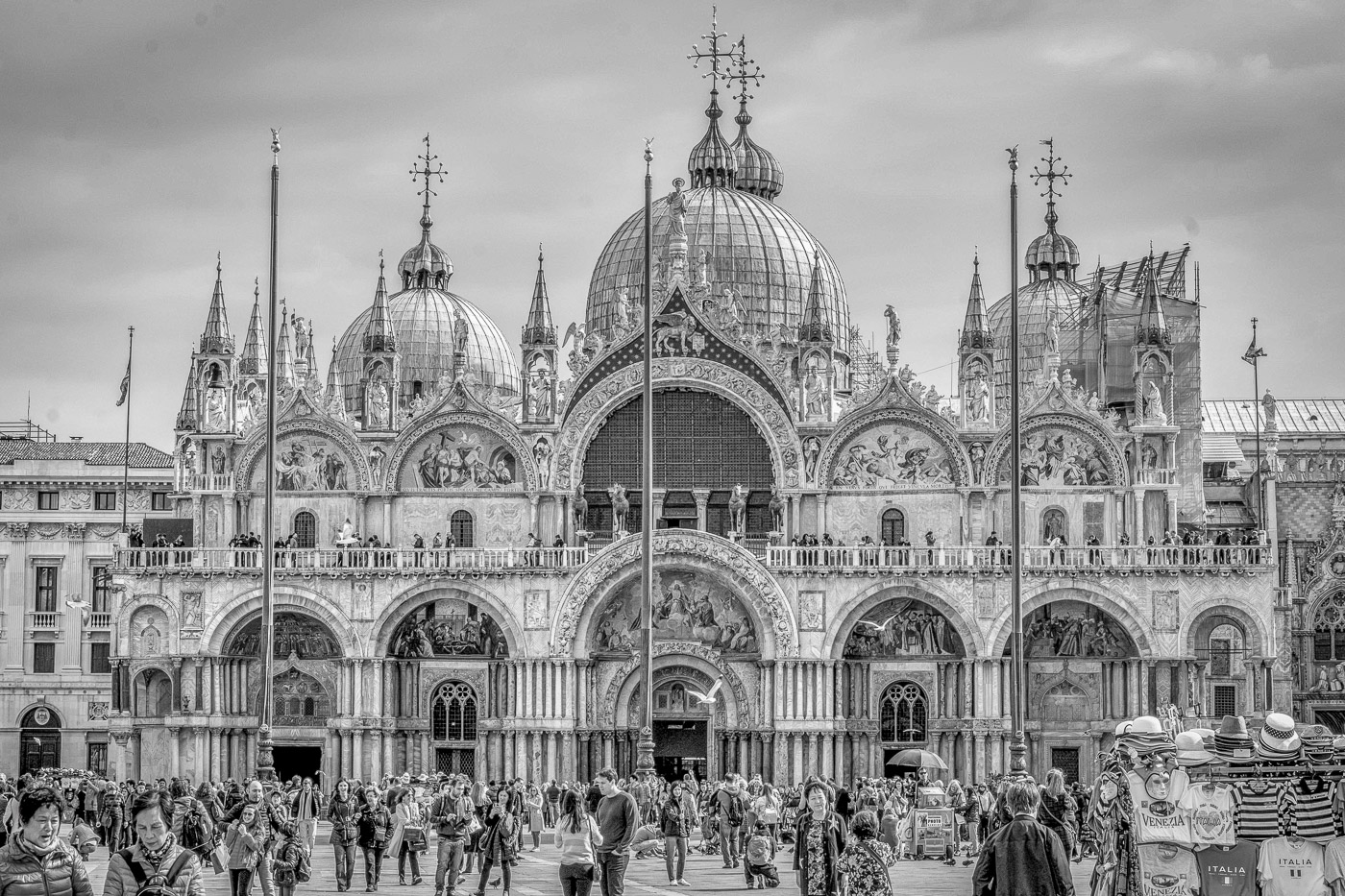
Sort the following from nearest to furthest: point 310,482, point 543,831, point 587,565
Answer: point 543,831 < point 587,565 < point 310,482

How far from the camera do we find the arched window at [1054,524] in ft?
229

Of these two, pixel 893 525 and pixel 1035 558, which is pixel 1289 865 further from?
pixel 893 525

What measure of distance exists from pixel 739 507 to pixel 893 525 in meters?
4.70

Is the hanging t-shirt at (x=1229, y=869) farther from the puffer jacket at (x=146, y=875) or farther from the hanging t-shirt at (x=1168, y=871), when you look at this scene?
the puffer jacket at (x=146, y=875)

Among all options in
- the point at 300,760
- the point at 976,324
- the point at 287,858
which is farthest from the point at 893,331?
the point at 287,858

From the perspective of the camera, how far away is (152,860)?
2077 cm

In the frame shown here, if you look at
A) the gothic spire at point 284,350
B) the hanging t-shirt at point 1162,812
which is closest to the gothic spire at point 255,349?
the gothic spire at point 284,350

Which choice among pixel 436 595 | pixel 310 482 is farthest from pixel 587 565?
pixel 310 482

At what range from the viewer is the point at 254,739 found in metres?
68.6

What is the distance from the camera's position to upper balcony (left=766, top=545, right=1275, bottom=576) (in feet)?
219

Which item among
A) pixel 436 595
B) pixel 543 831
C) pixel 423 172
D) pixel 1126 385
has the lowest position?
pixel 543 831

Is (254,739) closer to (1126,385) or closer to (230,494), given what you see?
(230,494)

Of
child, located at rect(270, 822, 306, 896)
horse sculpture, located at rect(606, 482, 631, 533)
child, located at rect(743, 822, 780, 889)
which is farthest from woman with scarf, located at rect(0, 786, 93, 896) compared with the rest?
horse sculpture, located at rect(606, 482, 631, 533)

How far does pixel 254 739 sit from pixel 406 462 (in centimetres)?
956
